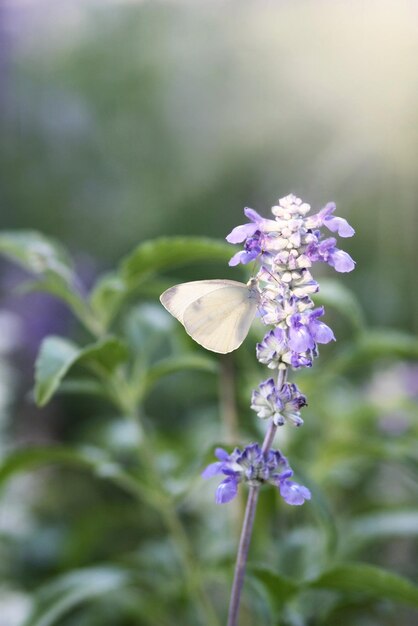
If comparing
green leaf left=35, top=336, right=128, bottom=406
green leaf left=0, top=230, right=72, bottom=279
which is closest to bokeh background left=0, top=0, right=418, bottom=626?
green leaf left=0, top=230, right=72, bottom=279

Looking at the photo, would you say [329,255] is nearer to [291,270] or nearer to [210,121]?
[291,270]

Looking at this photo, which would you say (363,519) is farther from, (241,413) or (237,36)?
(237,36)

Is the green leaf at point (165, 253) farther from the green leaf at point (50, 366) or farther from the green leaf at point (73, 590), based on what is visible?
the green leaf at point (73, 590)

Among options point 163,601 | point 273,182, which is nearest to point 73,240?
point 273,182

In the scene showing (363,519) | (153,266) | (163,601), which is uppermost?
(153,266)

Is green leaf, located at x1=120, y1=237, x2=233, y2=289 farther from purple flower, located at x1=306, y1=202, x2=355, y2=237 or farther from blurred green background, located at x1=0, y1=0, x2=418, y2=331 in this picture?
blurred green background, located at x1=0, y1=0, x2=418, y2=331

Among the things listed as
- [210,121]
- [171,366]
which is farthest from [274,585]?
[210,121]

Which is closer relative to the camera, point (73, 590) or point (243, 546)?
point (243, 546)
